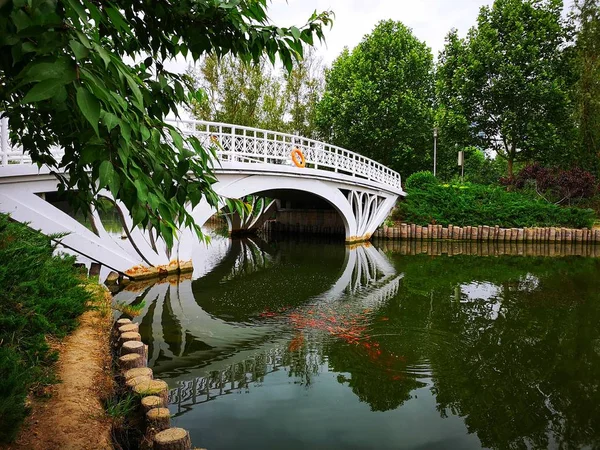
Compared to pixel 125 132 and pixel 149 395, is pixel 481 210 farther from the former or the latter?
pixel 125 132

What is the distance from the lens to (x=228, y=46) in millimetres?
2254

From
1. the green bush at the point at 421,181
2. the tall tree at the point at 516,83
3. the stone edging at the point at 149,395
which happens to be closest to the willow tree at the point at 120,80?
the stone edging at the point at 149,395

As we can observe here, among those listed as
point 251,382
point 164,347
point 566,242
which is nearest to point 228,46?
point 251,382

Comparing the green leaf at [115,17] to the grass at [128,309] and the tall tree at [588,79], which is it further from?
the tall tree at [588,79]

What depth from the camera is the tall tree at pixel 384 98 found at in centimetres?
2472

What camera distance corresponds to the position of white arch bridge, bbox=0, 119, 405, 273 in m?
8.09

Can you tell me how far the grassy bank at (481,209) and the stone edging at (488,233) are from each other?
60 cm

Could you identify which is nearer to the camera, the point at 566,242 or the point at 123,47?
the point at 123,47

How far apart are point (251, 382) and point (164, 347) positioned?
1625 millimetres

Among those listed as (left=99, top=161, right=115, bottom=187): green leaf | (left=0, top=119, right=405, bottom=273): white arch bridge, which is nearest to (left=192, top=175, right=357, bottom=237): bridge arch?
(left=0, top=119, right=405, bottom=273): white arch bridge

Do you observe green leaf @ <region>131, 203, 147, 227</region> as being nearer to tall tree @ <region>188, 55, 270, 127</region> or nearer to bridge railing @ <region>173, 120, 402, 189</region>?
bridge railing @ <region>173, 120, 402, 189</region>

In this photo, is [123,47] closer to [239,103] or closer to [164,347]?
[164,347]

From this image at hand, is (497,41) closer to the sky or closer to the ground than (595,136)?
closer to the sky

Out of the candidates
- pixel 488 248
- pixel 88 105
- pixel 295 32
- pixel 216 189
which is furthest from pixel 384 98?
pixel 88 105
